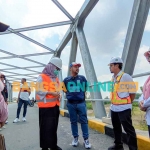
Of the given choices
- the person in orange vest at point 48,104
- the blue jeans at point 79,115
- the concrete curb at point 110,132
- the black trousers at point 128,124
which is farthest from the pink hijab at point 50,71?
the concrete curb at point 110,132

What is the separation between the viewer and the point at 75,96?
10.4 feet

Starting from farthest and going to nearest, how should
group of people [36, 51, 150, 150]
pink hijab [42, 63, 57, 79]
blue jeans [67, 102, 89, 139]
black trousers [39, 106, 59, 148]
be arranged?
1. blue jeans [67, 102, 89, 139]
2. pink hijab [42, 63, 57, 79]
3. black trousers [39, 106, 59, 148]
4. group of people [36, 51, 150, 150]

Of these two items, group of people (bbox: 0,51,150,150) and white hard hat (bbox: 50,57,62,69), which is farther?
white hard hat (bbox: 50,57,62,69)

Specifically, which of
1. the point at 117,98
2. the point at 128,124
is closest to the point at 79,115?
the point at 117,98

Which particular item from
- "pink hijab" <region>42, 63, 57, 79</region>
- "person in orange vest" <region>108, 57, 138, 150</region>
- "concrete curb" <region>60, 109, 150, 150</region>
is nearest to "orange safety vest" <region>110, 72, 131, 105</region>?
"person in orange vest" <region>108, 57, 138, 150</region>

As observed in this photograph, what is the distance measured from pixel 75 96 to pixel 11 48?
714 cm

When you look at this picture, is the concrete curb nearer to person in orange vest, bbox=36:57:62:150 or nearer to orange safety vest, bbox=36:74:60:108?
person in orange vest, bbox=36:57:62:150

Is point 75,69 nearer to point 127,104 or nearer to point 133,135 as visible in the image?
point 127,104

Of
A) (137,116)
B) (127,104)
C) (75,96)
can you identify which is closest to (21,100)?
(75,96)

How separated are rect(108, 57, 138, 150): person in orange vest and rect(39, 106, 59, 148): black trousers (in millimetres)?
899

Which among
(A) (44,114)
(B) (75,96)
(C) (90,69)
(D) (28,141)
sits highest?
(C) (90,69)

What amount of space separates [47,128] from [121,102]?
1126mm

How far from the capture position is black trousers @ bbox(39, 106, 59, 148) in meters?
2.47

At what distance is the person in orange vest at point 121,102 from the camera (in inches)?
89.4
